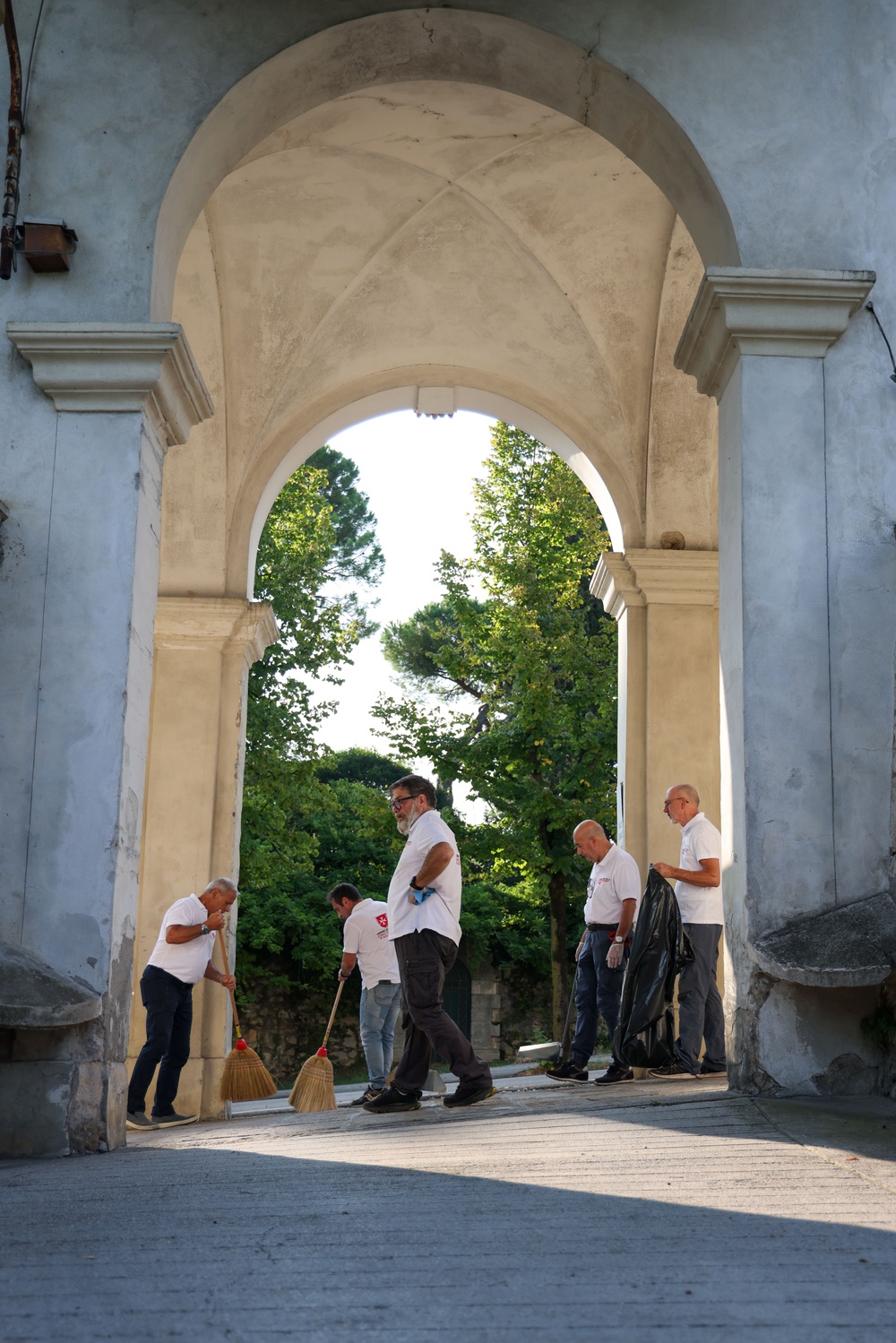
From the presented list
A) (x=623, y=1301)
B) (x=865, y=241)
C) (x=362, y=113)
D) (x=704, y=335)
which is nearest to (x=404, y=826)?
(x=704, y=335)

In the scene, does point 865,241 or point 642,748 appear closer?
point 865,241

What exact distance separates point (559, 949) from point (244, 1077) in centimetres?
893

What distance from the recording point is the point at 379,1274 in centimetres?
295

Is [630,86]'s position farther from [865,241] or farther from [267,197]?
[267,197]

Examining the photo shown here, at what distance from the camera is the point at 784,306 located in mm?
6531

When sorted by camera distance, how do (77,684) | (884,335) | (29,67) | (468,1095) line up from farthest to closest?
(29,67) → (884,335) → (468,1095) → (77,684)

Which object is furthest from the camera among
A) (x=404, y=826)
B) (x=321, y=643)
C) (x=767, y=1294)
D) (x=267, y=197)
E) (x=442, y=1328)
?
(x=321, y=643)

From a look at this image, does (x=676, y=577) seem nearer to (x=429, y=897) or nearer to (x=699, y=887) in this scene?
(x=699, y=887)

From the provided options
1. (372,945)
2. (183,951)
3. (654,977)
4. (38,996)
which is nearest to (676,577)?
(372,945)

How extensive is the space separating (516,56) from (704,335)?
1820 mm

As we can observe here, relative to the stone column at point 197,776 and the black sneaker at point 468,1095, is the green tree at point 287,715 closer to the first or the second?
the stone column at point 197,776

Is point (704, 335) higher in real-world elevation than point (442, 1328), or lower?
higher

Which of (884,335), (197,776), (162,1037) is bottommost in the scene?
(162,1037)

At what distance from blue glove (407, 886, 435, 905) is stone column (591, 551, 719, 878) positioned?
4136 millimetres
